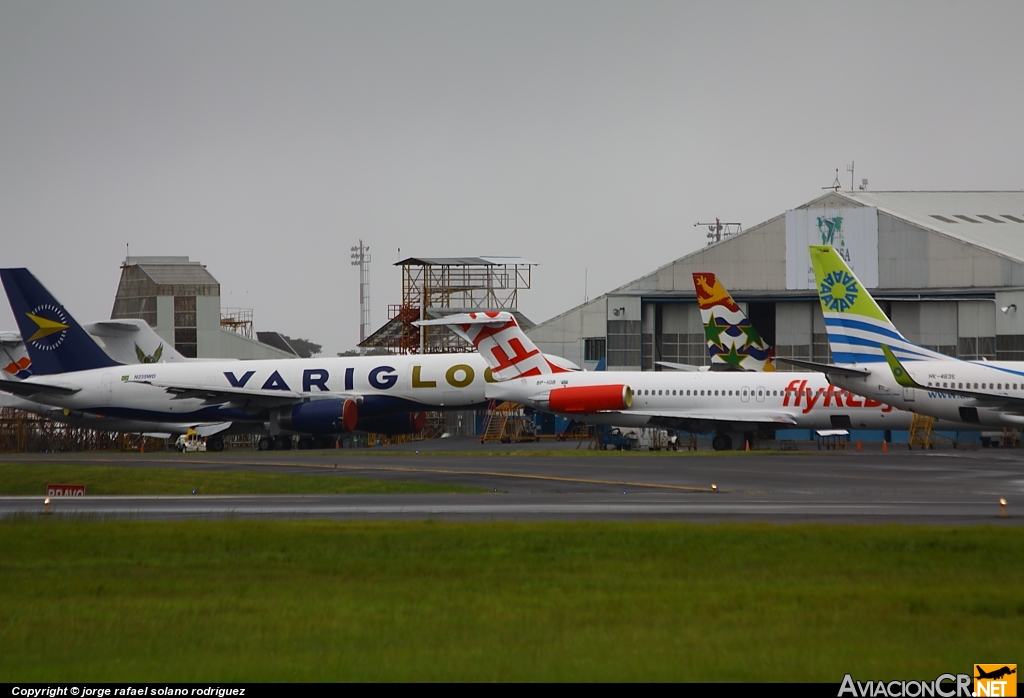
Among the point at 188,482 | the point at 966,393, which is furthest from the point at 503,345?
the point at 188,482

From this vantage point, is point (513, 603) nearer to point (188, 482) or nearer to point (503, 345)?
point (188, 482)

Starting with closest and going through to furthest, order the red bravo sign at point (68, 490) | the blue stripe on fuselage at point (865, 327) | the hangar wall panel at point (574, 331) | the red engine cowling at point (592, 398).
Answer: the red bravo sign at point (68, 490) < the blue stripe on fuselage at point (865, 327) < the red engine cowling at point (592, 398) < the hangar wall panel at point (574, 331)

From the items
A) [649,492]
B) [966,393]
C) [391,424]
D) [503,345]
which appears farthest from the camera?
[391,424]

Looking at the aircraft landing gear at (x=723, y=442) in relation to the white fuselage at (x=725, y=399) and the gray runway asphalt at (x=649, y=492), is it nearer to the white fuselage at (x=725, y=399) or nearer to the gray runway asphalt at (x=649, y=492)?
the white fuselage at (x=725, y=399)

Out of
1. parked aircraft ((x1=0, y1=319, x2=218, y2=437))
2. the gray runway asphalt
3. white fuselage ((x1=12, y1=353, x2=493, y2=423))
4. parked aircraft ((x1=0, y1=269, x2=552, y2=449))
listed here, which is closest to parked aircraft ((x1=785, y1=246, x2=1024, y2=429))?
the gray runway asphalt

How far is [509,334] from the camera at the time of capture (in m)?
55.2

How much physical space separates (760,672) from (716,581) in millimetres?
4980

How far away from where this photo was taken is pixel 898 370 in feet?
144

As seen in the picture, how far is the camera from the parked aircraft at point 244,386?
190ft

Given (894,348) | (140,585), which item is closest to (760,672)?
(140,585)

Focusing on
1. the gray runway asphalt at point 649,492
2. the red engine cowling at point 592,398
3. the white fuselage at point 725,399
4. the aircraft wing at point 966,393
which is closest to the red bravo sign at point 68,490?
the gray runway asphalt at point 649,492

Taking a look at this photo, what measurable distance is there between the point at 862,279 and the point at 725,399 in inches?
898

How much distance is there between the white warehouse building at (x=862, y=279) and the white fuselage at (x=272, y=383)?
21.7 metres

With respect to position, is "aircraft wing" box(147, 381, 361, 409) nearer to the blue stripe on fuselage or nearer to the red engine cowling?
the red engine cowling
